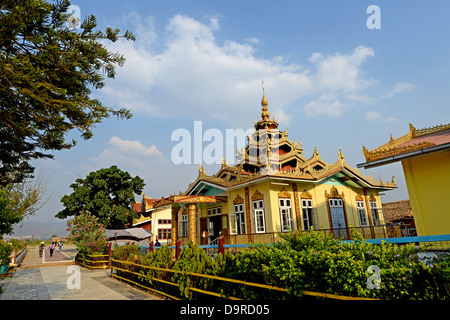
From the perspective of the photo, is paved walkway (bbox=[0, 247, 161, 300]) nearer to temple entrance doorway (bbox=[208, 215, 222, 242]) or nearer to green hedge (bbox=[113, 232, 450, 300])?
green hedge (bbox=[113, 232, 450, 300])

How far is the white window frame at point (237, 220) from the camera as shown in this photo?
1739cm

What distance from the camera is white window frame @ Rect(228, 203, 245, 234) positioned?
57.1 feet

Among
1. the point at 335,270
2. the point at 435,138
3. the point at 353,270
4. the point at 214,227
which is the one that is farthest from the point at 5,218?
the point at 435,138

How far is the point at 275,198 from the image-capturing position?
52.3ft

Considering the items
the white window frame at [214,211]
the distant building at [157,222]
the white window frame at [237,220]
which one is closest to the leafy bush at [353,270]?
the white window frame at [237,220]

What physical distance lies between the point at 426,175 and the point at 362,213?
39.6ft

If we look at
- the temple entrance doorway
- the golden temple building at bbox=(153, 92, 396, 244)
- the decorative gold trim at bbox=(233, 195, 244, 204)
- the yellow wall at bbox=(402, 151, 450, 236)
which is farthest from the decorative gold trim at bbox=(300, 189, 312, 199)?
the yellow wall at bbox=(402, 151, 450, 236)

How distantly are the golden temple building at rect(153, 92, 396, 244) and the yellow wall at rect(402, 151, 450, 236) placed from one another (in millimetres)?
4538

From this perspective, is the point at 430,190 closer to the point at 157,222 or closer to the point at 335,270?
the point at 335,270

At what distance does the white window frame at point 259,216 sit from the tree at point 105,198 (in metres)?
25.4

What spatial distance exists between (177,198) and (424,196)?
42.4ft

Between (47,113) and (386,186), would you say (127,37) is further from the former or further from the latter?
(386,186)

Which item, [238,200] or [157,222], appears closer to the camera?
[238,200]

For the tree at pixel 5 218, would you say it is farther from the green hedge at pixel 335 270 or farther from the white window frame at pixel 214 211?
the white window frame at pixel 214 211
